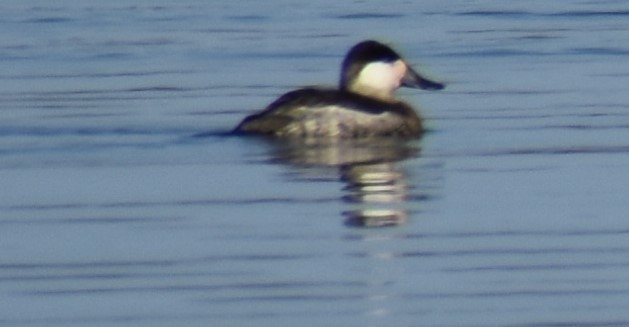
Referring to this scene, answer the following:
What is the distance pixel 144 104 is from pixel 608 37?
5.96 m

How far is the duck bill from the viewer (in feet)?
61.1

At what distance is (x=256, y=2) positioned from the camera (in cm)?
2770

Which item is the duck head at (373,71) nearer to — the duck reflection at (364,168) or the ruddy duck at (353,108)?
the ruddy duck at (353,108)

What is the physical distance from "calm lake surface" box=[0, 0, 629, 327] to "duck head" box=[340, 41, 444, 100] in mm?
435

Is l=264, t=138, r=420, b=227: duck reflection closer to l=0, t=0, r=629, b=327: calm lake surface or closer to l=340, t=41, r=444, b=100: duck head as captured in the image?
l=0, t=0, r=629, b=327: calm lake surface

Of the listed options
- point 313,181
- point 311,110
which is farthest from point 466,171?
point 311,110

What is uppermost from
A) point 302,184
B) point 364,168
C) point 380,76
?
point 380,76

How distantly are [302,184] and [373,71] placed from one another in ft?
11.7

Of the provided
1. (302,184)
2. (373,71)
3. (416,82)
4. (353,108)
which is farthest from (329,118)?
(302,184)

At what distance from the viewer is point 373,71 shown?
18.2 m

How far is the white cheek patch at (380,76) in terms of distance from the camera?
59.8 feet

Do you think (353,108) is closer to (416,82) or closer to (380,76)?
(380,76)

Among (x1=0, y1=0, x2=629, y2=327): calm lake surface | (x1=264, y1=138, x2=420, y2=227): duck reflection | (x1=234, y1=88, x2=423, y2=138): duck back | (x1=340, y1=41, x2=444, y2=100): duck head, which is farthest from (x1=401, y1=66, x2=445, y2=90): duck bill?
(x1=264, y1=138, x2=420, y2=227): duck reflection

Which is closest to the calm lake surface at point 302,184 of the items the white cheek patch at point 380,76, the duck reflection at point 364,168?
the duck reflection at point 364,168
